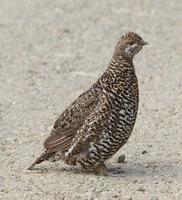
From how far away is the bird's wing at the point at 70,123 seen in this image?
954cm

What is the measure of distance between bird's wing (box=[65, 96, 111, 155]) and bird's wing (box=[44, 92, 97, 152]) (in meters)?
0.06

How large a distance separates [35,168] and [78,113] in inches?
32.8

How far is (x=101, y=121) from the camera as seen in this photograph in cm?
937

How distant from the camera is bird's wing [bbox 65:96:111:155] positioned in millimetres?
9367

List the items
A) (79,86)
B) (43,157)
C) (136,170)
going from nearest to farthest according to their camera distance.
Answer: (43,157) → (136,170) → (79,86)

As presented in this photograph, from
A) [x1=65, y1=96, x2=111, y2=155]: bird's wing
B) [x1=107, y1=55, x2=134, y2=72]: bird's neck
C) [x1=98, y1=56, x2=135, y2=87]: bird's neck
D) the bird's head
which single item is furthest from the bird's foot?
the bird's head

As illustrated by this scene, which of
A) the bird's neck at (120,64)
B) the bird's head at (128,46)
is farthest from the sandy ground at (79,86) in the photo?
the bird's head at (128,46)

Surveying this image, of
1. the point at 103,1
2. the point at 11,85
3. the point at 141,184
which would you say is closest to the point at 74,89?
the point at 11,85

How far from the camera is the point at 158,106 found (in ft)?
41.2

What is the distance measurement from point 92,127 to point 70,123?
0.30m

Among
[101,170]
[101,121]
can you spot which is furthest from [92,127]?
[101,170]

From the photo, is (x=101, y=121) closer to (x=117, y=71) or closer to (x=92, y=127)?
(x=92, y=127)

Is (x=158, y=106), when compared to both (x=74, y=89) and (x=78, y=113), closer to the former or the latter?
(x=74, y=89)

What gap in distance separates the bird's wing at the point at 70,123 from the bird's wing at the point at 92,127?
6 centimetres
